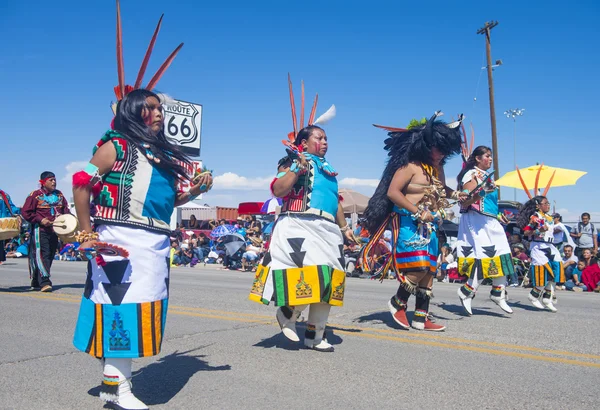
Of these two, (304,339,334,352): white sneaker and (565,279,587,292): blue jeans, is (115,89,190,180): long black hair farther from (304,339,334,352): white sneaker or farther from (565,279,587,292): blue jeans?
(565,279,587,292): blue jeans

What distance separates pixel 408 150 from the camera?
19.9 ft

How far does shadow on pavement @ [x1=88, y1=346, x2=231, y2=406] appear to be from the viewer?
3750 mm

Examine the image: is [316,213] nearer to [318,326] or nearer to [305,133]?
[305,133]

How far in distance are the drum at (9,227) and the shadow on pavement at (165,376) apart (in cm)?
483

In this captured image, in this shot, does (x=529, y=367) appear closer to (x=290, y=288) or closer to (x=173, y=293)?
(x=290, y=288)

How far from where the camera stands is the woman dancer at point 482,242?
7.16 meters

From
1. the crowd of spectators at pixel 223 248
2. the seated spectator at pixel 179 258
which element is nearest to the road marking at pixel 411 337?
the crowd of spectators at pixel 223 248

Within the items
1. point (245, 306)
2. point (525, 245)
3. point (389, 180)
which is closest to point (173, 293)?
point (245, 306)

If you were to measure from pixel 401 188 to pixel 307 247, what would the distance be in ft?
4.76

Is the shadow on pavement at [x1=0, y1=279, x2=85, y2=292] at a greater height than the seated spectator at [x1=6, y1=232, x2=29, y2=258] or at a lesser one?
lesser

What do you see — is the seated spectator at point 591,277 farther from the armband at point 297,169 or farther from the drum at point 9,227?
the drum at point 9,227

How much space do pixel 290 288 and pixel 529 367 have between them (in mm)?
1957

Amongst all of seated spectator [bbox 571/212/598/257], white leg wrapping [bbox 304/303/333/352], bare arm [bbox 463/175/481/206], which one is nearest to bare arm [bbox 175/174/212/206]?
white leg wrapping [bbox 304/303/333/352]

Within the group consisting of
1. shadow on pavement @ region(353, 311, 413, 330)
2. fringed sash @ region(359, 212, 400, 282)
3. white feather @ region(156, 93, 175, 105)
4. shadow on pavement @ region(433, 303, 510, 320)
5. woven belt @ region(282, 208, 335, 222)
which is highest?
white feather @ region(156, 93, 175, 105)
